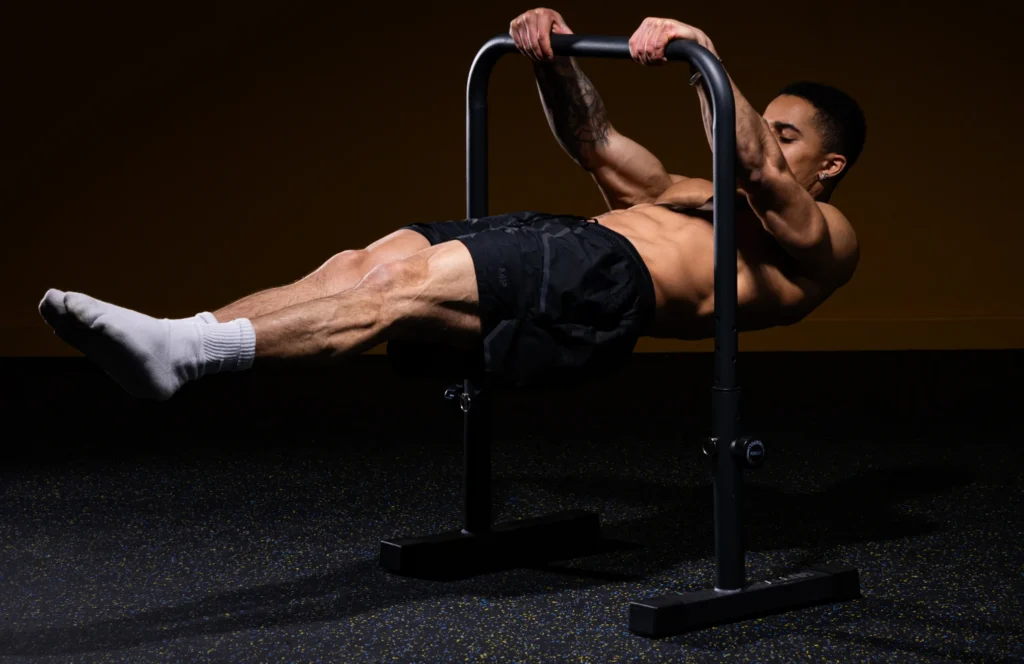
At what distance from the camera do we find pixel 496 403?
13.3 ft

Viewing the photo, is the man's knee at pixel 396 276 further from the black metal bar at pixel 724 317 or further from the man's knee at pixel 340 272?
the black metal bar at pixel 724 317

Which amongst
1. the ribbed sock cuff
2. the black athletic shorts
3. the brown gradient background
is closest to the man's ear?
the black athletic shorts

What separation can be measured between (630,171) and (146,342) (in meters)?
1.22

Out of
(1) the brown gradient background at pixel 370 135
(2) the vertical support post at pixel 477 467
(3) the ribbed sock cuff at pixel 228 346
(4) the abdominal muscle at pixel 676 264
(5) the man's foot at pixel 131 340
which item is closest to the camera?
(5) the man's foot at pixel 131 340

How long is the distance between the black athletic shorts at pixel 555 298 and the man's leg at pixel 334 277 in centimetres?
6

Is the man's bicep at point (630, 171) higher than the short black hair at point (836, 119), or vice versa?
the short black hair at point (836, 119)

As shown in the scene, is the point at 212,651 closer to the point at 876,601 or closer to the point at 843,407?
the point at 876,601

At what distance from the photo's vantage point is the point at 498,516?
8.61 feet

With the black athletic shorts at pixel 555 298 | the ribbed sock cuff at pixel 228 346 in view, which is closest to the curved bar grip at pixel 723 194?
the black athletic shorts at pixel 555 298

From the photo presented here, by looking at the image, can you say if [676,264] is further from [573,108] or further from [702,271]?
[573,108]

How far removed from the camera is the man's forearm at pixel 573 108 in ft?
7.92

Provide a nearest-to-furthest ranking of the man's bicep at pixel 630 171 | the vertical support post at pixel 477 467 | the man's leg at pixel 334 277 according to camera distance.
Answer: the man's leg at pixel 334 277, the vertical support post at pixel 477 467, the man's bicep at pixel 630 171

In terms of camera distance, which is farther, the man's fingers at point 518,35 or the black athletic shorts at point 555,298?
the man's fingers at point 518,35

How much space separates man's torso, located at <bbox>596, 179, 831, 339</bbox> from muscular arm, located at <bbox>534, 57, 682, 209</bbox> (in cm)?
21
